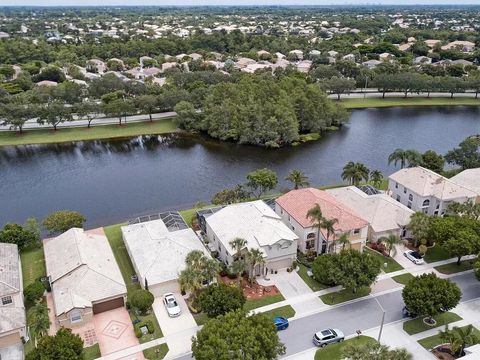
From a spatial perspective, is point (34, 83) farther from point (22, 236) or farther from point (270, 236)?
point (270, 236)

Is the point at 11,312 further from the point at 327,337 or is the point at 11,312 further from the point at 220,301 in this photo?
the point at 327,337

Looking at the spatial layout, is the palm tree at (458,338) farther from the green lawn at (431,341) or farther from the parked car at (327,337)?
the parked car at (327,337)

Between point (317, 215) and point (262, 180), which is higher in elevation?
point (317, 215)

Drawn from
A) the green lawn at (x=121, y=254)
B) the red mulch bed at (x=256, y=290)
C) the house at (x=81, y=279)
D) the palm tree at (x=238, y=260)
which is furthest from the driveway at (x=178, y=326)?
the red mulch bed at (x=256, y=290)

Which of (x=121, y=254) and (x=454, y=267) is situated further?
(x=121, y=254)

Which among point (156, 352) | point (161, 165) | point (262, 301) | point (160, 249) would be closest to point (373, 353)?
point (262, 301)

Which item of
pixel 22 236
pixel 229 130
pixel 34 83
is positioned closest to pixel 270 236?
pixel 22 236

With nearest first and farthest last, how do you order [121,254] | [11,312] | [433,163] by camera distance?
[11,312] → [121,254] → [433,163]
